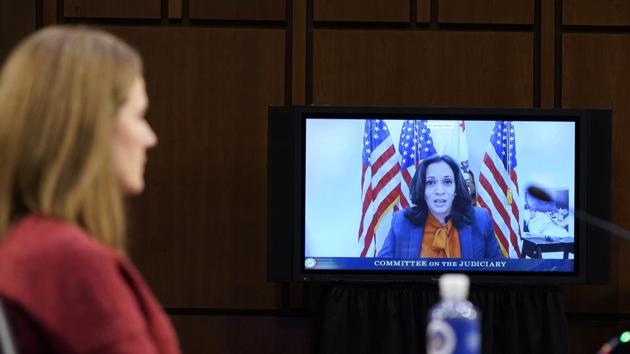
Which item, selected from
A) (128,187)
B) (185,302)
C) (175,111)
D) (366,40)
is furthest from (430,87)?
(128,187)

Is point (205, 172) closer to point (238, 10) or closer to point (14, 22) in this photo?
point (238, 10)

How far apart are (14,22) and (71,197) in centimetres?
437

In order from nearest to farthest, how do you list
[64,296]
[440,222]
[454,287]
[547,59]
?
[64,296]
[454,287]
[440,222]
[547,59]

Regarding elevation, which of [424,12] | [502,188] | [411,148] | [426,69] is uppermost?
[424,12]

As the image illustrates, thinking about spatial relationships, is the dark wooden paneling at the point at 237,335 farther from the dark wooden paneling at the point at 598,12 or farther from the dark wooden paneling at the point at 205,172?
the dark wooden paneling at the point at 598,12

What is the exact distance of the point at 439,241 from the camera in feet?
16.5

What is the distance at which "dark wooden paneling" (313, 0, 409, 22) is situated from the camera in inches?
217

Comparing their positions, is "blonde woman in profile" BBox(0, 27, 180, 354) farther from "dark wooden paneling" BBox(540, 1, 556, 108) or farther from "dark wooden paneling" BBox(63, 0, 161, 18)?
"dark wooden paneling" BBox(540, 1, 556, 108)

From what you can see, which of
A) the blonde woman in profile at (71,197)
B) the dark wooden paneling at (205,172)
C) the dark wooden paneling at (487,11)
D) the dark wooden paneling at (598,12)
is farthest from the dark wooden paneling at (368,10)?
the blonde woman in profile at (71,197)

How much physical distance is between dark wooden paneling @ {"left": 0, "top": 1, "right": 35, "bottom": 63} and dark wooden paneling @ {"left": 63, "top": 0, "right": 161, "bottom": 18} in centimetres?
19

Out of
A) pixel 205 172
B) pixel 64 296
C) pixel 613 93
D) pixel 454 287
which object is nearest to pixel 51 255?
pixel 64 296

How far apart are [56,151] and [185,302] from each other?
4188mm

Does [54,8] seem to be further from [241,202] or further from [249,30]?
[241,202]

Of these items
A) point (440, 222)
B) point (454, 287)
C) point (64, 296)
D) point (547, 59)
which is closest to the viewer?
point (64, 296)
